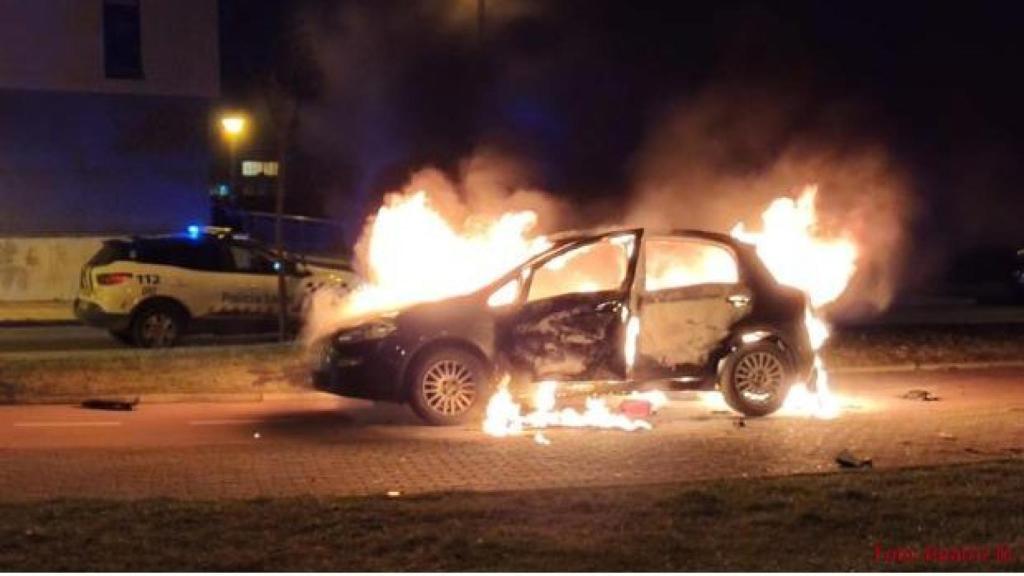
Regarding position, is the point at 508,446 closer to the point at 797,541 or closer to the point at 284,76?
the point at 797,541

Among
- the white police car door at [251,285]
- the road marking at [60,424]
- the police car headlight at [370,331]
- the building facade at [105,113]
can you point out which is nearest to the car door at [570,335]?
the police car headlight at [370,331]

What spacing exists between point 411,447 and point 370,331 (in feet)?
5.38

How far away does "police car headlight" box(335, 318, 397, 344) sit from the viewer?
37.9 ft

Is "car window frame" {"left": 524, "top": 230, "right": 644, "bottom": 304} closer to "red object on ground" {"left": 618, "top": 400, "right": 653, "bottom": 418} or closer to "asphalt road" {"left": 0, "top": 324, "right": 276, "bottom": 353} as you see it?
"red object on ground" {"left": 618, "top": 400, "right": 653, "bottom": 418}

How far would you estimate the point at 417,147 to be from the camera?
30844 millimetres

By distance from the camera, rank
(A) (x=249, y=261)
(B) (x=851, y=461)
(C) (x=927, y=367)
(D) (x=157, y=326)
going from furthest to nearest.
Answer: (A) (x=249, y=261)
(D) (x=157, y=326)
(C) (x=927, y=367)
(B) (x=851, y=461)

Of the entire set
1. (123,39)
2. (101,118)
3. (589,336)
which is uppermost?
(123,39)

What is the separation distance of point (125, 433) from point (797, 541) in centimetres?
711

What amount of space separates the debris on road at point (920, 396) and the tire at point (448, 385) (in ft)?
15.1

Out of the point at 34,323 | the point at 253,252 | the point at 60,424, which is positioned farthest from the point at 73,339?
the point at 60,424

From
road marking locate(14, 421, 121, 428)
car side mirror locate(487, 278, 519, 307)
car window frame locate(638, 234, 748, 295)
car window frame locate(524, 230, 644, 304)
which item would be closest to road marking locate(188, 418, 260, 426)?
road marking locate(14, 421, 121, 428)

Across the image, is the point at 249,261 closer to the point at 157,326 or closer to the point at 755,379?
the point at 157,326

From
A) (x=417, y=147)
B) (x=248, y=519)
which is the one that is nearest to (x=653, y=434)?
(x=248, y=519)

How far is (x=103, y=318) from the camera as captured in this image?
17.9 metres
